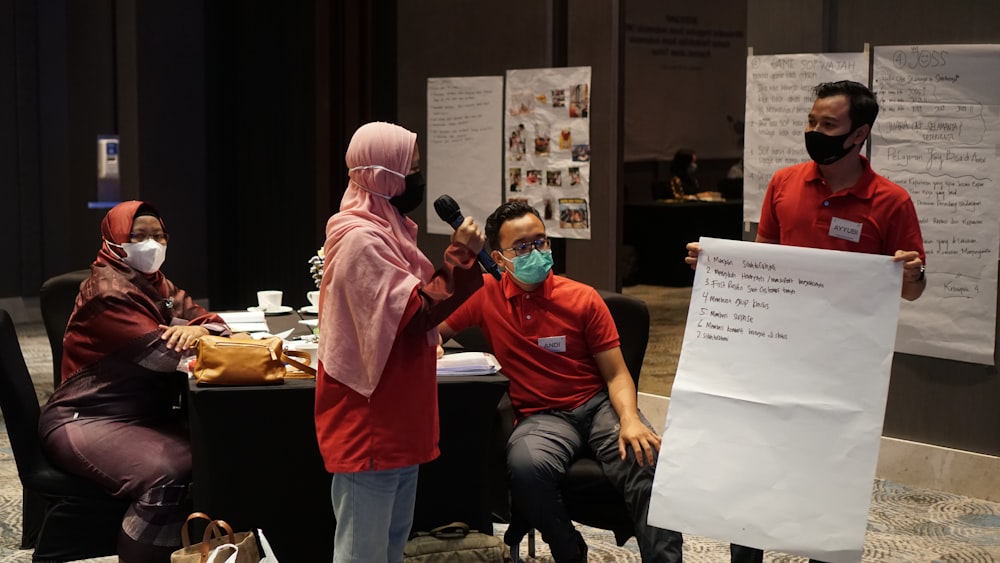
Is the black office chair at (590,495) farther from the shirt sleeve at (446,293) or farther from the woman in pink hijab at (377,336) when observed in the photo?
the shirt sleeve at (446,293)

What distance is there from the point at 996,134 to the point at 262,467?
3.24 meters

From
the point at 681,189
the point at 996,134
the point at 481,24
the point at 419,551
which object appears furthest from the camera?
the point at 681,189

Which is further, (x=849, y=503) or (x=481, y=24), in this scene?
(x=481, y=24)

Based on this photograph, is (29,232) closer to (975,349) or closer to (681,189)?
(681,189)

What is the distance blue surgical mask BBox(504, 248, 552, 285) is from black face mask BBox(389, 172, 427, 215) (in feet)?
2.99

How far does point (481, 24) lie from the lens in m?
6.80

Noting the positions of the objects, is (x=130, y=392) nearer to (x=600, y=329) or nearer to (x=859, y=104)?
(x=600, y=329)

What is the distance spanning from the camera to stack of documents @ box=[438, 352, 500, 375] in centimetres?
352

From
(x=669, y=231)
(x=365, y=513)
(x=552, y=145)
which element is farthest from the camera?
(x=669, y=231)

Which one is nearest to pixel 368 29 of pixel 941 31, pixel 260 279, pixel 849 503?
pixel 260 279

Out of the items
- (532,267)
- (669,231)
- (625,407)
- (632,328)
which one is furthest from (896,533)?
(669,231)

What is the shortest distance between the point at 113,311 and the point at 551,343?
53.7 inches

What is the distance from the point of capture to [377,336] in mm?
2686

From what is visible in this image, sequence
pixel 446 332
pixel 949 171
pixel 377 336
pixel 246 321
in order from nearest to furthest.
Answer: pixel 377 336 < pixel 446 332 < pixel 246 321 < pixel 949 171
